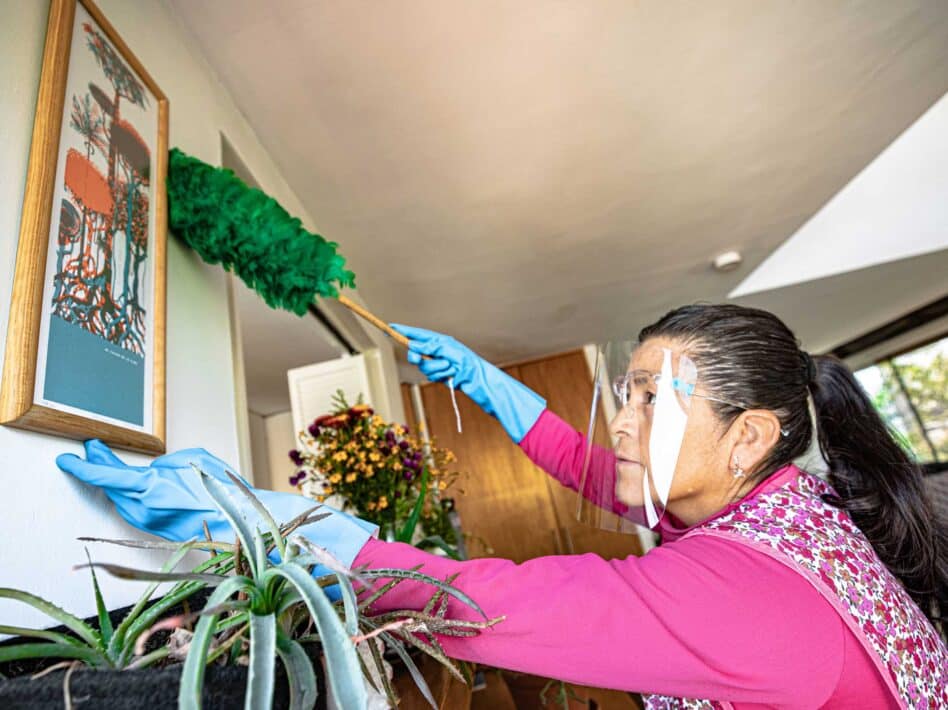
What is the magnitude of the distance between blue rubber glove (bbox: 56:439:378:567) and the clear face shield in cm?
41

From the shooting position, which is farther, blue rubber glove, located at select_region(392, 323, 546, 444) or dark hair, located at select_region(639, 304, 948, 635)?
blue rubber glove, located at select_region(392, 323, 546, 444)

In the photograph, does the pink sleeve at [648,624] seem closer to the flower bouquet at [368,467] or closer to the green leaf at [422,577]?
the green leaf at [422,577]

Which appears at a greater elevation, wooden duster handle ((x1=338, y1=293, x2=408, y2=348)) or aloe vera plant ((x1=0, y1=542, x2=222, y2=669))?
wooden duster handle ((x1=338, y1=293, x2=408, y2=348))

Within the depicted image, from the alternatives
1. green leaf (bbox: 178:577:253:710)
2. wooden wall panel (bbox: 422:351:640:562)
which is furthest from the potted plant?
wooden wall panel (bbox: 422:351:640:562)

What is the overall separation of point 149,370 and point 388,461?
0.76 meters

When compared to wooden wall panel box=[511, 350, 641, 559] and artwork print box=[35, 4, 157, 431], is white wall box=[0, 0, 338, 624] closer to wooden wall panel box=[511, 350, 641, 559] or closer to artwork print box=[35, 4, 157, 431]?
artwork print box=[35, 4, 157, 431]

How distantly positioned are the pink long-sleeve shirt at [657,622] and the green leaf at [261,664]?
23cm

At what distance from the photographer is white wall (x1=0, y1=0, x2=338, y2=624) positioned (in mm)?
524

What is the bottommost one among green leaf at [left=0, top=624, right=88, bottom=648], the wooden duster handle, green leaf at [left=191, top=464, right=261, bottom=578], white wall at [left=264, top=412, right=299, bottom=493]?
green leaf at [left=0, top=624, right=88, bottom=648]

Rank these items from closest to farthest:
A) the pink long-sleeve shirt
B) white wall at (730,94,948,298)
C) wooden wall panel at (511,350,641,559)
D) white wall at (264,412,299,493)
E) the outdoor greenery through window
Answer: the pink long-sleeve shirt < white wall at (730,94,948,298) < wooden wall panel at (511,350,641,559) < white wall at (264,412,299,493) < the outdoor greenery through window

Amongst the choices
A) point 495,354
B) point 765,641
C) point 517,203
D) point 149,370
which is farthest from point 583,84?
point 495,354

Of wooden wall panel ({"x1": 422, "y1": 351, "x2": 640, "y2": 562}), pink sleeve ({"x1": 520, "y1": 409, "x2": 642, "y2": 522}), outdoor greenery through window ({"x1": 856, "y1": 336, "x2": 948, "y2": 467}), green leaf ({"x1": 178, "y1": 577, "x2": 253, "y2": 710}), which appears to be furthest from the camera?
outdoor greenery through window ({"x1": 856, "y1": 336, "x2": 948, "y2": 467})

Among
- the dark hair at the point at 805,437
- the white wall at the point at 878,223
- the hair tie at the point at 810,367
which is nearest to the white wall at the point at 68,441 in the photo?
the dark hair at the point at 805,437

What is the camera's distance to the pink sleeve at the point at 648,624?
0.51 m
